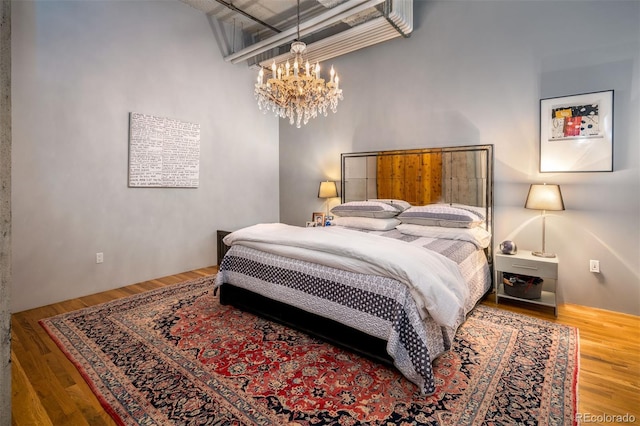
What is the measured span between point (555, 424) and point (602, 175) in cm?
237

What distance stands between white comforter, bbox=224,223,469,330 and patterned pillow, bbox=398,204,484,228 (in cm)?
103

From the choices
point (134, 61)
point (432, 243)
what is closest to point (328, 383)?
point (432, 243)

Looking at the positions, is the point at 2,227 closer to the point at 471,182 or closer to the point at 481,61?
the point at 471,182

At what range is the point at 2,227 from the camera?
1.10 m

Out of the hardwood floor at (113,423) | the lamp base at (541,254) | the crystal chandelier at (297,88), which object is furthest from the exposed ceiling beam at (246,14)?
the lamp base at (541,254)

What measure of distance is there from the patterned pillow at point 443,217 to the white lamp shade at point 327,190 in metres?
1.35

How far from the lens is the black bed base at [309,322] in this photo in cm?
208

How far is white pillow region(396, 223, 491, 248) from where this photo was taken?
305 cm

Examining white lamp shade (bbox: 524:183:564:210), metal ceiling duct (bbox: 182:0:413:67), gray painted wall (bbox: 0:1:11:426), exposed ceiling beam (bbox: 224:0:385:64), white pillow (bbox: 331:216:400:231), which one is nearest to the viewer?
gray painted wall (bbox: 0:1:11:426)

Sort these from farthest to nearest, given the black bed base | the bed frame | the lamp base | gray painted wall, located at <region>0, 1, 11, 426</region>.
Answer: the lamp base → the bed frame → the black bed base → gray painted wall, located at <region>0, 1, 11, 426</region>

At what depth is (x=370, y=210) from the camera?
381cm

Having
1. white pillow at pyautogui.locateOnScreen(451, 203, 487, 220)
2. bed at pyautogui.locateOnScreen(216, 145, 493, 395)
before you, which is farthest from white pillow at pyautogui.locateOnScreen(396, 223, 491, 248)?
white pillow at pyautogui.locateOnScreen(451, 203, 487, 220)

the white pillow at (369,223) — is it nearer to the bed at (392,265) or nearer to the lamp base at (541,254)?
the bed at (392,265)

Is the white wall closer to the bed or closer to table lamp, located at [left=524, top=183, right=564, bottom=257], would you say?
the bed
